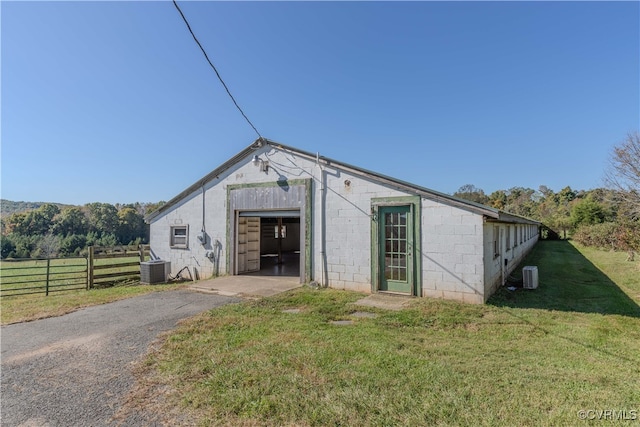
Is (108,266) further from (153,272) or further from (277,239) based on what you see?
(277,239)

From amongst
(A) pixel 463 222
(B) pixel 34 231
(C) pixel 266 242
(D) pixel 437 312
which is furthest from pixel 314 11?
(B) pixel 34 231

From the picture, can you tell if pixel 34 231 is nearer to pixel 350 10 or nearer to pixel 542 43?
pixel 350 10

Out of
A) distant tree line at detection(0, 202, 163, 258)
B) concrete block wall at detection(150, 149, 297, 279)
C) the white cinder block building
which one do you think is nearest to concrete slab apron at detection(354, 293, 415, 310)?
the white cinder block building

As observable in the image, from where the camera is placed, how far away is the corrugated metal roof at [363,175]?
6899mm

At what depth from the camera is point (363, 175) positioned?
830 centimetres

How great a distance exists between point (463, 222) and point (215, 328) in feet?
18.6

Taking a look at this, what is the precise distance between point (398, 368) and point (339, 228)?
5351 millimetres

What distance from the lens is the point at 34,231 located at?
58406 millimetres

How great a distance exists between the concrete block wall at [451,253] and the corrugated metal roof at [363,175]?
0.56ft
